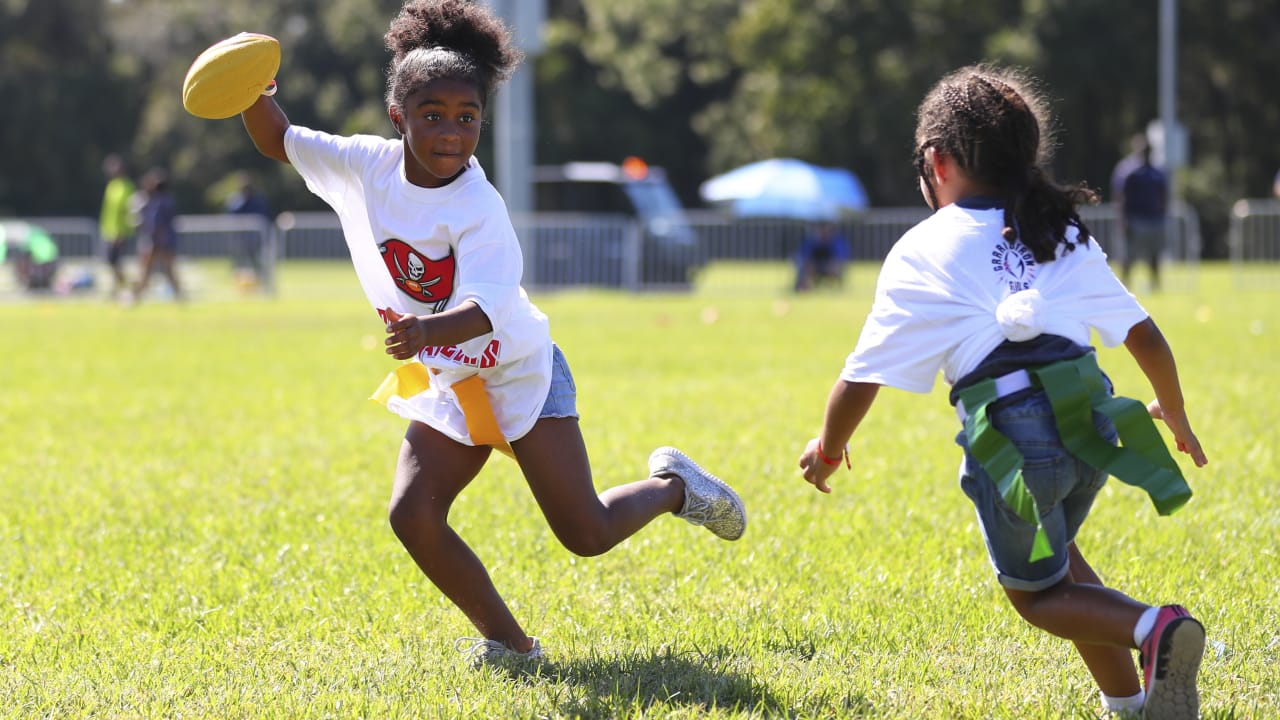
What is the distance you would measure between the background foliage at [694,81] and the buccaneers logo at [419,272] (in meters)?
34.0

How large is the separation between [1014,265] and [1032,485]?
469mm

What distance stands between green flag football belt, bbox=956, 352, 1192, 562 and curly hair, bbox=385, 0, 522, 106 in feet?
5.20

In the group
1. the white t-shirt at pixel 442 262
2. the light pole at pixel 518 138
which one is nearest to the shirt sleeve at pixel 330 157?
the white t-shirt at pixel 442 262

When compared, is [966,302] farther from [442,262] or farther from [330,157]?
[330,157]

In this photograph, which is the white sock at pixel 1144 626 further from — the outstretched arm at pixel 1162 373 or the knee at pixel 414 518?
the knee at pixel 414 518

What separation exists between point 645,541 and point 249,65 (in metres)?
2.28

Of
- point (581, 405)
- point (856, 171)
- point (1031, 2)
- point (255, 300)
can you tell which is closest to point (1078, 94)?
point (1031, 2)

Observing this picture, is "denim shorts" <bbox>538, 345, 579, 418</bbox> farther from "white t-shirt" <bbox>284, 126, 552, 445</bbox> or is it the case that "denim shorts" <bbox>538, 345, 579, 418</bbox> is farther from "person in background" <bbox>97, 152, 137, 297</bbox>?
"person in background" <bbox>97, 152, 137, 297</bbox>

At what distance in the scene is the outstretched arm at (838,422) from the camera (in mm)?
3217

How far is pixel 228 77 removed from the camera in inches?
157

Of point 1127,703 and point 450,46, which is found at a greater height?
point 450,46

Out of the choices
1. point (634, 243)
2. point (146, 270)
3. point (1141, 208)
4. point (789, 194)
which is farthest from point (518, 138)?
point (1141, 208)

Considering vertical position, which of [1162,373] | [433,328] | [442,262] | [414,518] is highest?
[442,262]

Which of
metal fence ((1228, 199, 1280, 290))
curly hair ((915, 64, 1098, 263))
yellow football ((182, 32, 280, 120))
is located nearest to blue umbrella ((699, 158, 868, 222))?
metal fence ((1228, 199, 1280, 290))
